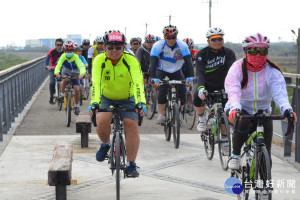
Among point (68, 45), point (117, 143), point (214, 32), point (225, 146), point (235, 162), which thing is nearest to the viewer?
point (235, 162)

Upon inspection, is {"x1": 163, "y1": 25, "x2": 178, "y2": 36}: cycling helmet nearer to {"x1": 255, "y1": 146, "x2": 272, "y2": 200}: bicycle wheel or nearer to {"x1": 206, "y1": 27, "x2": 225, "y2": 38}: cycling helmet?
{"x1": 206, "y1": 27, "x2": 225, "y2": 38}: cycling helmet

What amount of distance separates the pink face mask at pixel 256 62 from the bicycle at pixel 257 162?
43cm

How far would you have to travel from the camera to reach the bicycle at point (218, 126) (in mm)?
7801

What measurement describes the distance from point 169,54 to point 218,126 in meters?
2.77

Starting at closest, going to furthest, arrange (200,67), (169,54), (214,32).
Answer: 1. (214,32)
2. (200,67)
3. (169,54)

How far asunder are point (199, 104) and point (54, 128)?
472 centimetres

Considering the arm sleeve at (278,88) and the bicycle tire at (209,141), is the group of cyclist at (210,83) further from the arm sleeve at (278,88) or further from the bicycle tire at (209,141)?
the bicycle tire at (209,141)

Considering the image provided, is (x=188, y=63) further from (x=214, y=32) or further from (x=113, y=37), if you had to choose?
(x=113, y=37)

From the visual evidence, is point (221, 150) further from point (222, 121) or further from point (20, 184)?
point (20, 184)

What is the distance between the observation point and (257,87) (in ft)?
17.8

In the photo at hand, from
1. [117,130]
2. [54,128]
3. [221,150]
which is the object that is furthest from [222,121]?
[54,128]

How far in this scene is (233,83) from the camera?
533 centimetres

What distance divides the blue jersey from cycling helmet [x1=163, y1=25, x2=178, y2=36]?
36 centimetres

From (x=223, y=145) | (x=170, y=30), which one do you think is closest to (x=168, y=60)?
(x=170, y=30)
